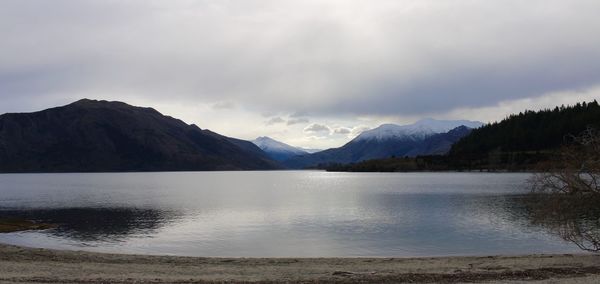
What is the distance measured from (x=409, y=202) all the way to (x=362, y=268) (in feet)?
213

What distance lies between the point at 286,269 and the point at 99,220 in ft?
164

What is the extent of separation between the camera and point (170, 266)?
3225 centimetres

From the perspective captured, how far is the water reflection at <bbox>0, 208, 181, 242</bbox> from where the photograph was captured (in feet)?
189

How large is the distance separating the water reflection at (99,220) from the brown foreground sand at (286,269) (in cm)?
1867

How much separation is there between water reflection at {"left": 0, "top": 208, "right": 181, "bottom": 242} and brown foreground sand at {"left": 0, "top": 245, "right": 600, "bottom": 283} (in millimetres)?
18671

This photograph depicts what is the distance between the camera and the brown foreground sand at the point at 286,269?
25406 mm

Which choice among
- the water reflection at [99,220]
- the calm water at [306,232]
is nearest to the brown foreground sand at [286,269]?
the calm water at [306,232]

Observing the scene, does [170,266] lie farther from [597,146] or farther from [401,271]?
[597,146]

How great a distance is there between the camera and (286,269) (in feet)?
102

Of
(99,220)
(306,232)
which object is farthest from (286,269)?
(99,220)

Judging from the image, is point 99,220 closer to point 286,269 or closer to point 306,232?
point 306,232

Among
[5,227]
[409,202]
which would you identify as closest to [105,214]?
[5,227]

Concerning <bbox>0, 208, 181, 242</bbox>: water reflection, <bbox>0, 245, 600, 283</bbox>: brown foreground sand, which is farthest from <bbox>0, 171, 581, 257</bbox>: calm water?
<bbox>0, 245, 600, 283</bbox>: brown foreground sand

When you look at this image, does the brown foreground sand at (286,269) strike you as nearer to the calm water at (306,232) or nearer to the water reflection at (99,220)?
→ the calm water at (306,232)
